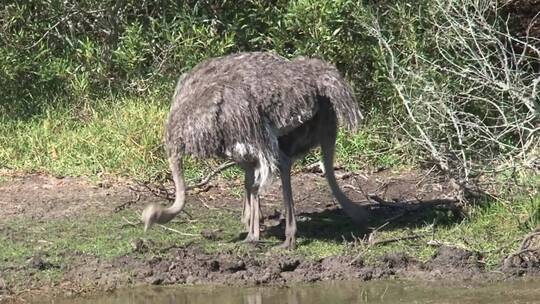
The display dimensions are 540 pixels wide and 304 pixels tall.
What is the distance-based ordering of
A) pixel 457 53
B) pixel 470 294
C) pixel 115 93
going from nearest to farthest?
pixel 470 294
pixel 457 53
pixel 115 93

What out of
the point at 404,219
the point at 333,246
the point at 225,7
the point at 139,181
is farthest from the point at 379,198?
the point at 225,7

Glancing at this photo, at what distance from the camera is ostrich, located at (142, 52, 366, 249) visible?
317 inches

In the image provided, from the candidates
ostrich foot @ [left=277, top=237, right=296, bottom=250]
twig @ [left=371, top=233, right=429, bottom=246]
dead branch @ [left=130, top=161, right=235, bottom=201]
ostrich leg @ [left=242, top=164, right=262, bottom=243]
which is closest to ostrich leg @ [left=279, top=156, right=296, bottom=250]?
ostrich foot @ [left=277, top=237, right=296, bottom=250]

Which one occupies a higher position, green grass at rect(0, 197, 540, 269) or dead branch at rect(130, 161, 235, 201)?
dead branch at rect(130, 161, 235, 201)

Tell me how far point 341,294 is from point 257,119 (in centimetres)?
140

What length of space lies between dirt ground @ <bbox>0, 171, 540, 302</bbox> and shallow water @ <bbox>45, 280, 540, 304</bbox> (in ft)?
0.34

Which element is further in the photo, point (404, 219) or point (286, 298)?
point (404, 219)

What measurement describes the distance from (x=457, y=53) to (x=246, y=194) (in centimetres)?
250

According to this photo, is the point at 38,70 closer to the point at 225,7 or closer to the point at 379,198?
the point at 225,7

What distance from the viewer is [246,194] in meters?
8.81

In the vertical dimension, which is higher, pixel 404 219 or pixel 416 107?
pixel 416 107

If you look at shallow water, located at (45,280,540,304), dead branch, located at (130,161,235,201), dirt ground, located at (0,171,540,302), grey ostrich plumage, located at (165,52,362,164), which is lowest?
shallow water, located at (45,280,540,304)

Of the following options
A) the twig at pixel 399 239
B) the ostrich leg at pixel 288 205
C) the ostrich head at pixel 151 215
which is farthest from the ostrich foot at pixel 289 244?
the ostrich head at pixel 151 215

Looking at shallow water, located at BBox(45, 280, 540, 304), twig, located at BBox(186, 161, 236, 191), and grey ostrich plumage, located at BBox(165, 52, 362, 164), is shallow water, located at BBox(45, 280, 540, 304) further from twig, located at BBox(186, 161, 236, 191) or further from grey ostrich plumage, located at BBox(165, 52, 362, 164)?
twig, located at BBox(186, 161, 236, 191)
